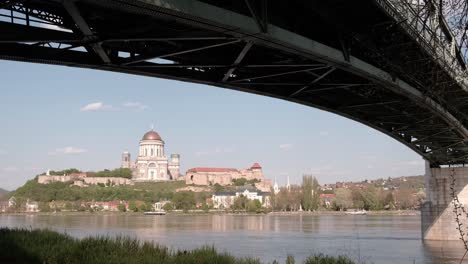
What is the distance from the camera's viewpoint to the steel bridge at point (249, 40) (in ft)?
27.8

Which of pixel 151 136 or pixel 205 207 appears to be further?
pixel 151 136

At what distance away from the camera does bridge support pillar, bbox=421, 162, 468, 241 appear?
36.6 meters

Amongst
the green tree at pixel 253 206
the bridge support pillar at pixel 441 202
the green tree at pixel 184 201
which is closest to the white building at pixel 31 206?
the green tree at pixel 184 201

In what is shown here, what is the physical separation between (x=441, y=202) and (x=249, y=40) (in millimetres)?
31785

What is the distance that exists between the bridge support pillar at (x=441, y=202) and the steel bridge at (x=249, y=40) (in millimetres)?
22285

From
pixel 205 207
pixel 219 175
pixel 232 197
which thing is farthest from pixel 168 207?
pixel 219 175

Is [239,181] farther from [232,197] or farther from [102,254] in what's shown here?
[102,254]

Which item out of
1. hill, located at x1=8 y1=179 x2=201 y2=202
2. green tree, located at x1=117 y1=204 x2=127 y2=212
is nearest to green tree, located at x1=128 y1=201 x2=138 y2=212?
green tree, located at x1=117 y1=204 x2=127 y2=212

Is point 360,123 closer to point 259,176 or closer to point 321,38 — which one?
point 321,38

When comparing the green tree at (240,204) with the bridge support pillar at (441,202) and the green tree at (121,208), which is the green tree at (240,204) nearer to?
the green tree at (121,208)

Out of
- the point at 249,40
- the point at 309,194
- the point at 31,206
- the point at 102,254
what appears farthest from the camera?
the point at 31,206

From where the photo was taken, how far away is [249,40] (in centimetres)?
929

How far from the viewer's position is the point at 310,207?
110375 millimetres

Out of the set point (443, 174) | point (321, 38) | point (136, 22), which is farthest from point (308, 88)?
point (443, 174)
